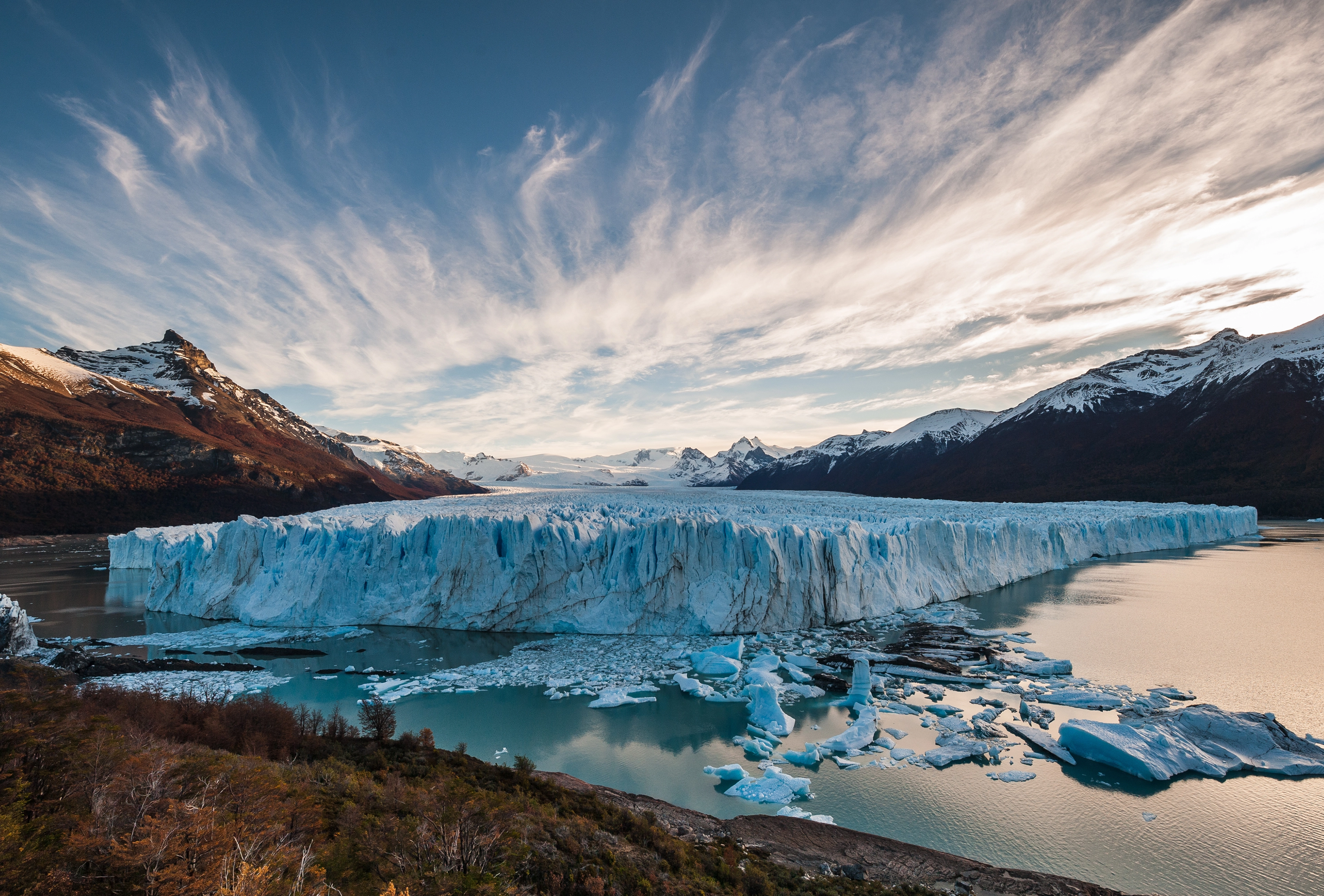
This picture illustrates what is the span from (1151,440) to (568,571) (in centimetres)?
7041

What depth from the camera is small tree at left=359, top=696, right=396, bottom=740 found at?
325 inches

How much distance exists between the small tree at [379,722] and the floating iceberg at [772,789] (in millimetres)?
5292

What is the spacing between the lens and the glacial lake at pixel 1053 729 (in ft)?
20.5

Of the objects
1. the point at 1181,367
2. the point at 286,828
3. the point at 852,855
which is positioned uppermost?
the point at 1181,367

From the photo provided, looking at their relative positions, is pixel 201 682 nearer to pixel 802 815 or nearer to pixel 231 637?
pixel 231 637

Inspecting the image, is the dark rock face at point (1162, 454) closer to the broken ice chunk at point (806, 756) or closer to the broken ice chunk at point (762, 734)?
the broken ice chunk at point (762, 734)

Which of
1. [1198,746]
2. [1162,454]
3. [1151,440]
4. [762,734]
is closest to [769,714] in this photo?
[762,734]

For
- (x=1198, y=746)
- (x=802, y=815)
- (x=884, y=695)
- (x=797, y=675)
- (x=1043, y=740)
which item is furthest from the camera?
(x=797, y=675)

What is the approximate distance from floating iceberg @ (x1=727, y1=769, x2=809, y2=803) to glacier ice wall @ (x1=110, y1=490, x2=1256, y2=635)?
7798 mm

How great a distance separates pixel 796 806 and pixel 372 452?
121475mm

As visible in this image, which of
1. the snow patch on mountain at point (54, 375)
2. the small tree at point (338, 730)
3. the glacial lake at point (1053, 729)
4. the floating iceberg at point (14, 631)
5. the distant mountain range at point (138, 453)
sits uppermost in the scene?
the snow patch on mountain at point (54, 375)

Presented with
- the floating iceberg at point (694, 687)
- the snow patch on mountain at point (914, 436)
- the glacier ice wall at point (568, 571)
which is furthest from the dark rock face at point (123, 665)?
the snow patch on mountain at point (914, 436)

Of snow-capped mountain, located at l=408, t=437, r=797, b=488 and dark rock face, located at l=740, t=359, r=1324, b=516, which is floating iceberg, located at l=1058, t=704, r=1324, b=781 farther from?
snow-capped mountain, located at l=408, t=437, r=797, b=488

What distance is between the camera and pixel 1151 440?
192 ft
